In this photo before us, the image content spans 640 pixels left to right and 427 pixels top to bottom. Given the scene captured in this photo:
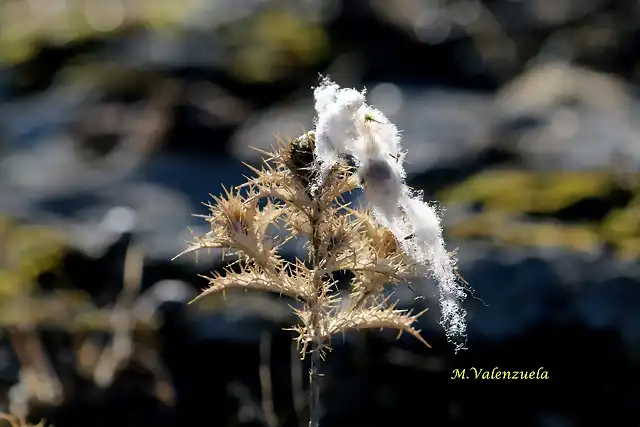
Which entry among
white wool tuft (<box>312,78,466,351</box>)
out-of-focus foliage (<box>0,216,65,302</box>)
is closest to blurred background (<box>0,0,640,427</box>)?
out-of-focus foliage (<box>0,216,65,302</box>)

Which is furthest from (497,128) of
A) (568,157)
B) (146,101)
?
(146,101)

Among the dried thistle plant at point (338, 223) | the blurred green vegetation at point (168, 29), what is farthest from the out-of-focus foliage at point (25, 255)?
the blurred green vegetation at point (168, 29)

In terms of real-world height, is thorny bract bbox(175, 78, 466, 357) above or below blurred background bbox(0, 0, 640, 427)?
below

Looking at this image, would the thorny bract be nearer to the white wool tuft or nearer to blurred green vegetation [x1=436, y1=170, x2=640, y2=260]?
the white wool tuft

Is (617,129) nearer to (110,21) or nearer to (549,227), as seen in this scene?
(549,227)
